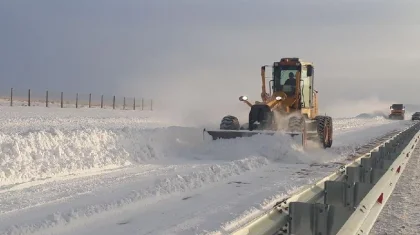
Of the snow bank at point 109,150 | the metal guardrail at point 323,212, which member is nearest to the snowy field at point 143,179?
the snow bank at point 109,150

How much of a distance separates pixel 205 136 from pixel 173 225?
9211mm

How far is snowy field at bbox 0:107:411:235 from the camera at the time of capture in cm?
652

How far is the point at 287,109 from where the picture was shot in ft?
56.3

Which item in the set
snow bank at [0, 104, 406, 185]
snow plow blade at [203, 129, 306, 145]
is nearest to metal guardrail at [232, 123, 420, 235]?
snow bank at [0, 104, 406, 185]

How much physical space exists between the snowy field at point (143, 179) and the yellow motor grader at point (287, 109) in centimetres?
100

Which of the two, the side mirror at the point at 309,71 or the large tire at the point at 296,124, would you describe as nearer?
the large tire at the point at 296,124

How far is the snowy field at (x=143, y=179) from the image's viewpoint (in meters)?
6.52

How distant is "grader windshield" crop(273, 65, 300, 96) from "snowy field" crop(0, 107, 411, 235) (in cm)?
270

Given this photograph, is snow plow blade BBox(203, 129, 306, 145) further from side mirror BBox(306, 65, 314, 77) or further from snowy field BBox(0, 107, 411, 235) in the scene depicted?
side mirror BBox(306, 65, 314, 77)

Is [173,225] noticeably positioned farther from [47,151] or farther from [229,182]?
[47,151]

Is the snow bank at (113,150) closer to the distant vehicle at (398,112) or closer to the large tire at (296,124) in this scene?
the large tire at (296,124)

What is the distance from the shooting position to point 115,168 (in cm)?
1155

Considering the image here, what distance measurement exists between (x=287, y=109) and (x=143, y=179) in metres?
8.55

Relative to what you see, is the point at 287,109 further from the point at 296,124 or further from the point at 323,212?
the point at 323,212
